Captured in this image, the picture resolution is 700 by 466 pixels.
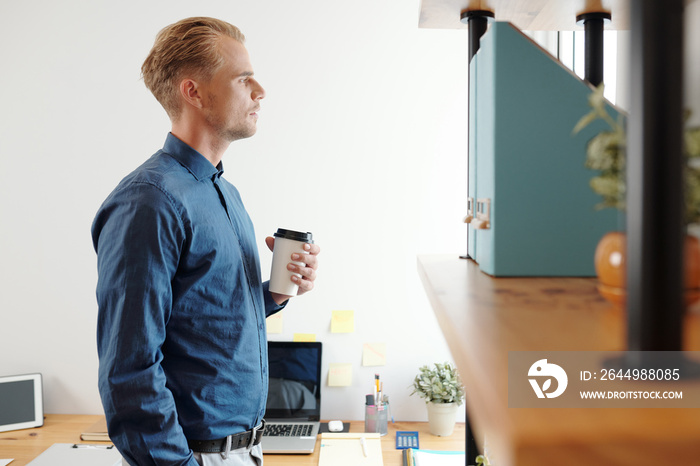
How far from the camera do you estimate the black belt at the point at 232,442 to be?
115 cm

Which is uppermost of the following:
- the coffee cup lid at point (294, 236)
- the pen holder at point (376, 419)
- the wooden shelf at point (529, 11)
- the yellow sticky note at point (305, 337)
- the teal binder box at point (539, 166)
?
the wooden shelf at point (529, 11)

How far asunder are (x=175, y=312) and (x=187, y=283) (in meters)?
0.06

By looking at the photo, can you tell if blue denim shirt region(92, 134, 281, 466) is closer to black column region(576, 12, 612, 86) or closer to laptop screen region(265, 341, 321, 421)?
black column region(576, 12, 612, 86)

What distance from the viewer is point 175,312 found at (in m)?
1.12

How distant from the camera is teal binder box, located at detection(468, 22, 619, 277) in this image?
0.60m

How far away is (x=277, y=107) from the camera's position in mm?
2250

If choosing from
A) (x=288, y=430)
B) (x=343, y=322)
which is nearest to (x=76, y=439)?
(x=288, y=430)

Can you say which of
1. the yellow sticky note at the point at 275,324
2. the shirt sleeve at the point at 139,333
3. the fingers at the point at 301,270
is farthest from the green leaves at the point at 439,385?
the shirt sleeve at the point at 139,333

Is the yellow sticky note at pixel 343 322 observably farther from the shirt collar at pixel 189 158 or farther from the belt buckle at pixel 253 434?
the shirt collar at pixel 189 158

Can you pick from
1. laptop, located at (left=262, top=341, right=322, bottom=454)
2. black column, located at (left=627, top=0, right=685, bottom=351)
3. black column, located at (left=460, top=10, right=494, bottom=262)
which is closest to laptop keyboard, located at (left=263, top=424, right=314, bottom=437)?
laptop, located at (left=262, top=341, right=322, bottom=454)

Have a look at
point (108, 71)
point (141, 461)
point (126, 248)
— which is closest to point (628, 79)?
point (126, 248)

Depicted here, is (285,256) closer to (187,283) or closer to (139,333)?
(187,283)

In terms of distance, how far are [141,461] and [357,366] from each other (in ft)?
4.17

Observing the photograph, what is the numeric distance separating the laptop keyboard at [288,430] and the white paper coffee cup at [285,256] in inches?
40.0
